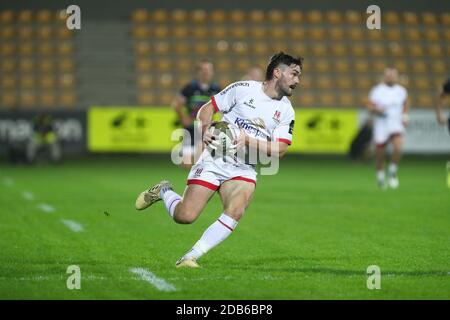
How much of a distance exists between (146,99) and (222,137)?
2570 cm

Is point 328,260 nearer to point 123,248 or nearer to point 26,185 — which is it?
point 123,248

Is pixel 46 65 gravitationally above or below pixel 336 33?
below

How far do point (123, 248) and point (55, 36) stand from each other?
25.5m

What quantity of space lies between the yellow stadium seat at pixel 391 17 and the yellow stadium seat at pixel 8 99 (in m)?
13.7

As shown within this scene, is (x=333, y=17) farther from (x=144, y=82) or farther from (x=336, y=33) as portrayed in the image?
(x=144, y=82)

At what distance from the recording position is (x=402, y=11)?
36.0 metres

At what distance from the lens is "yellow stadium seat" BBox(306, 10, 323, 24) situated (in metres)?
35.7

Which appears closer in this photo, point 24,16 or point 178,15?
point 24,16

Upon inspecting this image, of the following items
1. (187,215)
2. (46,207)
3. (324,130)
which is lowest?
(46,207)

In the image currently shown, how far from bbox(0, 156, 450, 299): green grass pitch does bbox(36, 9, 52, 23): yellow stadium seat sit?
1519 centimetres

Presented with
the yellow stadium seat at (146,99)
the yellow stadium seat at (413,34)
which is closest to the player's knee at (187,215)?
the yellow stadium seat at (146,99)

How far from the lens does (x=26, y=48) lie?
35344 mm

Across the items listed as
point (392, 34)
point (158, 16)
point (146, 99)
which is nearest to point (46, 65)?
point (146, 99)
